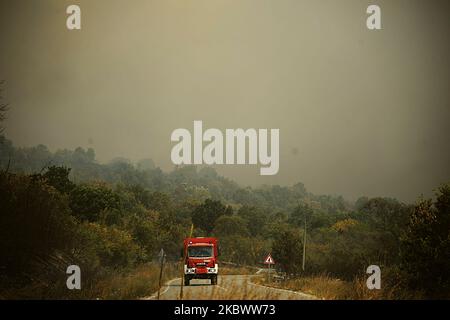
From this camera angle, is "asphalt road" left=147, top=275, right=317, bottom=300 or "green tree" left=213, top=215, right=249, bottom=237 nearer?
"asphalt road" left=147, top=275, right=317, bottom=300

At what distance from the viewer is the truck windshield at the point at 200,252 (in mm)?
33188

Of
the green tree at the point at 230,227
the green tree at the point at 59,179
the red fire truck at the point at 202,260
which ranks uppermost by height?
the green tree at the point at 59,179

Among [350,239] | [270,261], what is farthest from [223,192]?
Answer: [270,261]

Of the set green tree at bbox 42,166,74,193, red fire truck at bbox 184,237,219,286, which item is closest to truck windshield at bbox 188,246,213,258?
red fire truck at bbox 184,237,219,286

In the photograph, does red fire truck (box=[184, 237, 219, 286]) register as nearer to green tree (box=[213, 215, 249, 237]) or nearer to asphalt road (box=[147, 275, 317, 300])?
asphalt road (box=[147, 275, 317, 300])

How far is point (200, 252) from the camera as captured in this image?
33344 mm

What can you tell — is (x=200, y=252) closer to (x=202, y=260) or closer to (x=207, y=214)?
(x=202, y=260)

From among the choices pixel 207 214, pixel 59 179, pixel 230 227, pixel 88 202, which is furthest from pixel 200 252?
pixel 207 214

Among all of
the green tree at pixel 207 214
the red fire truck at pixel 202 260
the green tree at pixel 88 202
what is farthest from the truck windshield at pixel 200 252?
the green tree at pixel 207 214

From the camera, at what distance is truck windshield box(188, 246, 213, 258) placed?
109 ft

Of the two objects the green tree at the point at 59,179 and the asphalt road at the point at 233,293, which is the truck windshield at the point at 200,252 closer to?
the asphalt road at the point at 233,293

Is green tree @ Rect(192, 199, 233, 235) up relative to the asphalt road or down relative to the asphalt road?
down

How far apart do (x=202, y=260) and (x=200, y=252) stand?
0.61 meters
